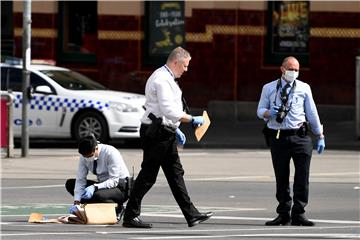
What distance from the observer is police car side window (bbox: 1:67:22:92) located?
2264 cm

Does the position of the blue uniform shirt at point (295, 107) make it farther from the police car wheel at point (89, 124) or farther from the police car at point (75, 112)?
the police car wheel at point (89, 124)

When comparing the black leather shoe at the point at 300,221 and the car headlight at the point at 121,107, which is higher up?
the car headlight at the point at 121,107

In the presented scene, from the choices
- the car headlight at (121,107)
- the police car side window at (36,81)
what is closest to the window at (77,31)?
the police car side window at (36,81)

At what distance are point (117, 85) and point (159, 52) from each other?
1.25 m

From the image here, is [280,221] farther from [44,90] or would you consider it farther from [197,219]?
[44,90]

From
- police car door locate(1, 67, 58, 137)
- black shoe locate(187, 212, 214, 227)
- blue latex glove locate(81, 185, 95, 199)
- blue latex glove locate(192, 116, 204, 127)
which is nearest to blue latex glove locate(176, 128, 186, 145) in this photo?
blue latex glove locate(192, 116, 204, 127)

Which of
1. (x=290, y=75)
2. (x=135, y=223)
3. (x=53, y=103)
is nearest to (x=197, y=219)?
(x=135, y=223)

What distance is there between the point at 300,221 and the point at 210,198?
285 centimetres

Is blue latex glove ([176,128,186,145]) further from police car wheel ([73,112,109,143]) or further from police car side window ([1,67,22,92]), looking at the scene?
police car side window ([1,67,22,92])

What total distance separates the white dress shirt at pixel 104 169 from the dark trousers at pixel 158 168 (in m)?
0.50

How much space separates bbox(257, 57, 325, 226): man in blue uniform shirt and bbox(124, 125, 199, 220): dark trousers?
1.01m

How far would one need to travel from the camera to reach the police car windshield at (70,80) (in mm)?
22641

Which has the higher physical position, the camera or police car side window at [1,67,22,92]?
the camera

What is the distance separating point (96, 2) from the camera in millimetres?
28125
